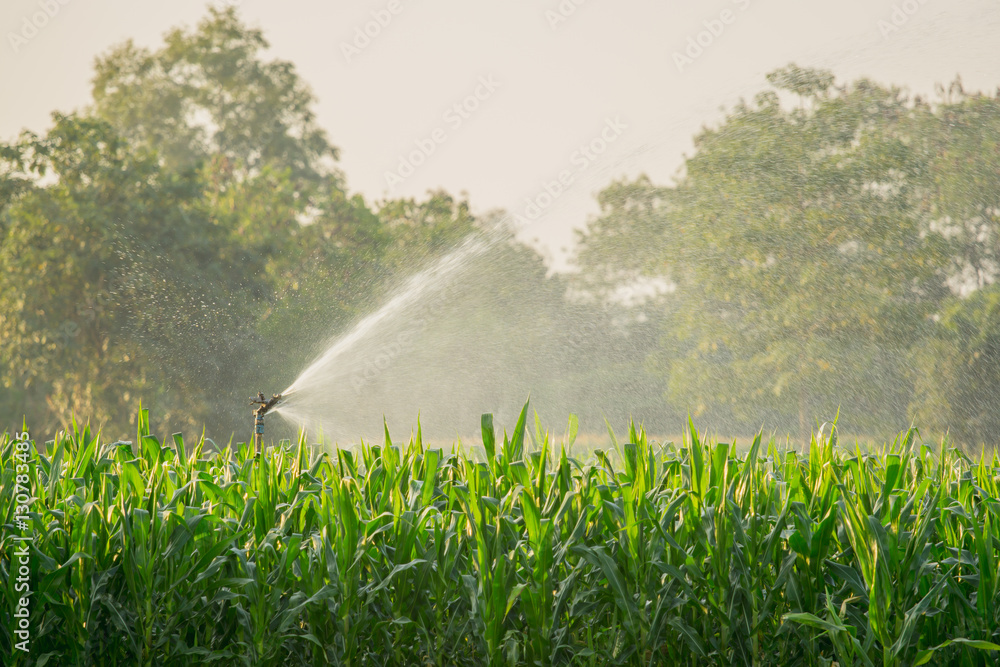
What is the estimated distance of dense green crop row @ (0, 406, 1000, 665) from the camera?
2.60m

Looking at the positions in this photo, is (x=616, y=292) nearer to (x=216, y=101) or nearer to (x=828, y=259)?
(x=828, y=259)

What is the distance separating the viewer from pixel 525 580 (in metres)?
2.69

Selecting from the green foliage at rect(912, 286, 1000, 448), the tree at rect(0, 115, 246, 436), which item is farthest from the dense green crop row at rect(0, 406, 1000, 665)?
the tree at rect(0, 115, 246, 436)

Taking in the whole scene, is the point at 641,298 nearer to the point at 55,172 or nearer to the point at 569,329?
the point at 569,329

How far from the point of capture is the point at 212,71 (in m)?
24.5

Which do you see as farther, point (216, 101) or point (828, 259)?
point (216, 101)

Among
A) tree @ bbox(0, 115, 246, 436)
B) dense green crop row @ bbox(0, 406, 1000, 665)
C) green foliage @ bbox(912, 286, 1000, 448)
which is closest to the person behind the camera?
dense green crop row @ bbox(0, 406, 1000, 665)

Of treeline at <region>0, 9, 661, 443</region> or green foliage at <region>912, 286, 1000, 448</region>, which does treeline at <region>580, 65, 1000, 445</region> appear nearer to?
green foliage at <region>912, 286, 1000, 448</region>

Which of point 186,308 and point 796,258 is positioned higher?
point 796,258

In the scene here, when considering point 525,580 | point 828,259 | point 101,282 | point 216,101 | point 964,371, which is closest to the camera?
point 525,580

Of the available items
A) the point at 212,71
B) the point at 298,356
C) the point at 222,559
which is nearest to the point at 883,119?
the point at 298,356

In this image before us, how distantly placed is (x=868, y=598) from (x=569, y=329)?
35.2 ft

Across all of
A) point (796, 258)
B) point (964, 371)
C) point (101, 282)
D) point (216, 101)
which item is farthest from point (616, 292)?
point (216, 101)

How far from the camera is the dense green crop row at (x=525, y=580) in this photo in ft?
8.52
